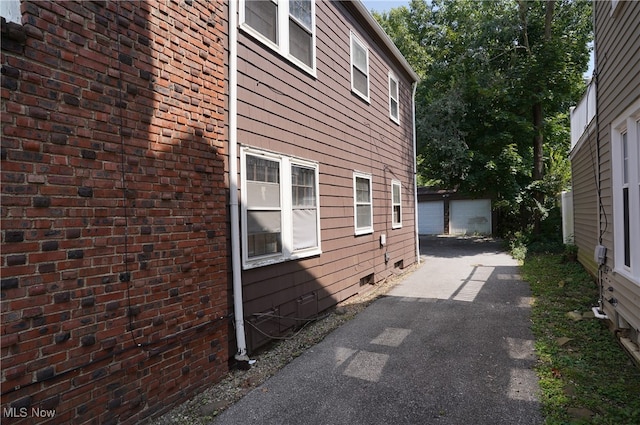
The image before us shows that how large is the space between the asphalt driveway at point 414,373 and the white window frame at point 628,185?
1486mm

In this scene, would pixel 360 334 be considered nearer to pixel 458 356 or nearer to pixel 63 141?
pixel 458 356

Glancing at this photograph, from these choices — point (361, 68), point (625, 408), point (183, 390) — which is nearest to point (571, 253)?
point (361, 68)

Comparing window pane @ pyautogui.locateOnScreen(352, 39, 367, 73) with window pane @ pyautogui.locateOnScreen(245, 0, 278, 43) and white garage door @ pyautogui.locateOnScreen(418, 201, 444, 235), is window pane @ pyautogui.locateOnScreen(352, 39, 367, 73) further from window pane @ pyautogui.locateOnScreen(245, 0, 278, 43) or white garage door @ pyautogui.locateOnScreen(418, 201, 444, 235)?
white garage door @ pyautogui.locateOnScreen(418, 201, 444, 235)

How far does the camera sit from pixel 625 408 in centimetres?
307

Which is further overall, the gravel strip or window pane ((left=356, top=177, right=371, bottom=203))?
window pane ((left=356, top=177, right=371, bottom=203))

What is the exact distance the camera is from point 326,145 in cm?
649

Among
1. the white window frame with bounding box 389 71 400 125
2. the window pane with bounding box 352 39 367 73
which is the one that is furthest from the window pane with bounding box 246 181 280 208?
the white window frame with bounding box 389 71 400 125

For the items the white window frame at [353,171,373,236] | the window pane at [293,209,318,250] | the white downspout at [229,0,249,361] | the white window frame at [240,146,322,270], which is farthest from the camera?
the white window frame at [353,171,373,236]

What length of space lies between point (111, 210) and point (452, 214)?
22164 mm

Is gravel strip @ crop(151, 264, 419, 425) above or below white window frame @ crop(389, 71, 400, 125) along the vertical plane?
below

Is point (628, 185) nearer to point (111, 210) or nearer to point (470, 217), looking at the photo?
point (111, 210)

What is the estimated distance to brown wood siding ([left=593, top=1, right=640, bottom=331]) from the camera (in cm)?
387

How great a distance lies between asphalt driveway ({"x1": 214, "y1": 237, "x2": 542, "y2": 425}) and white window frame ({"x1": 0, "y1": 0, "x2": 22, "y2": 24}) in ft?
11.0

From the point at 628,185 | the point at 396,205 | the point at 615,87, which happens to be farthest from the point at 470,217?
the point at 628,185
